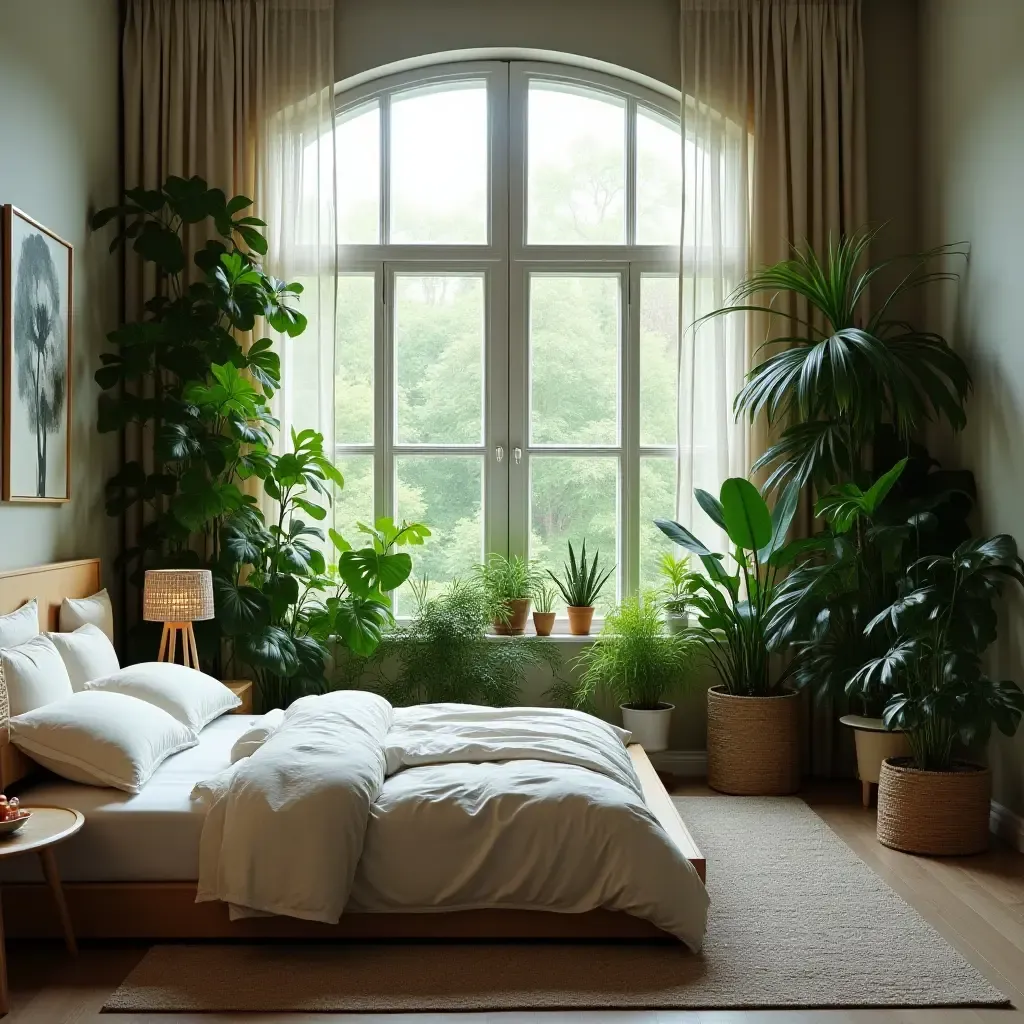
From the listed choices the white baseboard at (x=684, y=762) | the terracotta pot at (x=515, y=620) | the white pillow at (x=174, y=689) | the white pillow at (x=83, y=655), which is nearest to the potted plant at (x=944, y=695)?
the white baseboard at (x=684, y=762)

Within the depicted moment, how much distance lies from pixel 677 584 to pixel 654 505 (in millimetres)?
506

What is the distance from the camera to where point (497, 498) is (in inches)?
229

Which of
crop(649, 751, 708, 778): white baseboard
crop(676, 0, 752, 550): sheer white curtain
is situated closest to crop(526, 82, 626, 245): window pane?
crop(676, 0, 752, 550): sheer white curtain

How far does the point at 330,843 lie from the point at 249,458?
2.43 m

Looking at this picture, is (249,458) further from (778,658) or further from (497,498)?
(778,658)

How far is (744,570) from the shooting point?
5.20 metres

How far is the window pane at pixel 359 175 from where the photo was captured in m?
5.84

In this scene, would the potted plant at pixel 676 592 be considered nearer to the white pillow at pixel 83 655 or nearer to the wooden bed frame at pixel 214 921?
the wooden bed frame at pixel 214 921

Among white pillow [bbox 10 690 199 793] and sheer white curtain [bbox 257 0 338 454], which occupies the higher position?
sheer white curtain [bbox 257 0 338 454]

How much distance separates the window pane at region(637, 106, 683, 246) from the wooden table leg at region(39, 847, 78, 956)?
13.3 feet

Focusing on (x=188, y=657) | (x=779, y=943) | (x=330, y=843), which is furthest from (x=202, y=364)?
(x=779, y=943)

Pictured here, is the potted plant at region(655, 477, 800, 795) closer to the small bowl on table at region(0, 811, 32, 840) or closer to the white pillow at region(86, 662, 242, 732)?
the white pillow at region(86, 662, 242, 732)

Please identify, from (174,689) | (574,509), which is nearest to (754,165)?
(574,509)

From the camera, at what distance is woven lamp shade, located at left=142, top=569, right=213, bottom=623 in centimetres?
462
